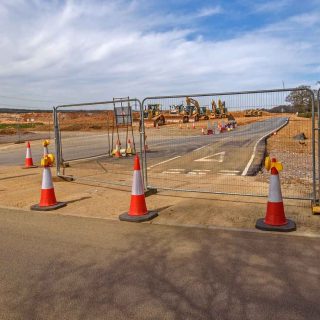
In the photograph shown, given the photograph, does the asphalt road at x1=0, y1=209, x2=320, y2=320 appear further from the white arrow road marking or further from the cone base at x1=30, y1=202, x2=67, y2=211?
the white arrow road marking

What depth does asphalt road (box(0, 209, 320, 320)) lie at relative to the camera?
371 centimetres

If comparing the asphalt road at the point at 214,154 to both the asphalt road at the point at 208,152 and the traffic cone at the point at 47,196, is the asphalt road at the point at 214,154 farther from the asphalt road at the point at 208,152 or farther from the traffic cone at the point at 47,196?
the traffic cone at the point at 47,196

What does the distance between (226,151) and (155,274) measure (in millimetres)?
13192

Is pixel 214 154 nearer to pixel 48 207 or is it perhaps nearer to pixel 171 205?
pixel 171 205

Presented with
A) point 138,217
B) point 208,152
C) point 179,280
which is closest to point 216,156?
→ point 208,152

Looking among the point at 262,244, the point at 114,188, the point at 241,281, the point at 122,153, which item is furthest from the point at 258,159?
the point at 241,281

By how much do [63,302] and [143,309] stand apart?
0.77 metres

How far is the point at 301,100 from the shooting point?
7.25m

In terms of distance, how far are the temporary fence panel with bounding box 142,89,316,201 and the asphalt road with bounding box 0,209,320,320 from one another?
2276 millimetres

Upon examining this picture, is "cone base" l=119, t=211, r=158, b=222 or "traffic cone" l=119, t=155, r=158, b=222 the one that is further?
"traffic cone" l=119, t=155, r=158, b=222

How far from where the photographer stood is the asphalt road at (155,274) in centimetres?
371

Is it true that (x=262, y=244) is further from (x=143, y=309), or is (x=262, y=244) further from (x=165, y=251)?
(x=143, y=309)

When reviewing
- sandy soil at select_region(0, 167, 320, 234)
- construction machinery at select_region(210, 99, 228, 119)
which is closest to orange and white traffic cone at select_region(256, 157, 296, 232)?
sandy soil at select_region(0, 167, 320, 234)

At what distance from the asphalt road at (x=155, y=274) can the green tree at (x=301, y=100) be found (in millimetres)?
2392
